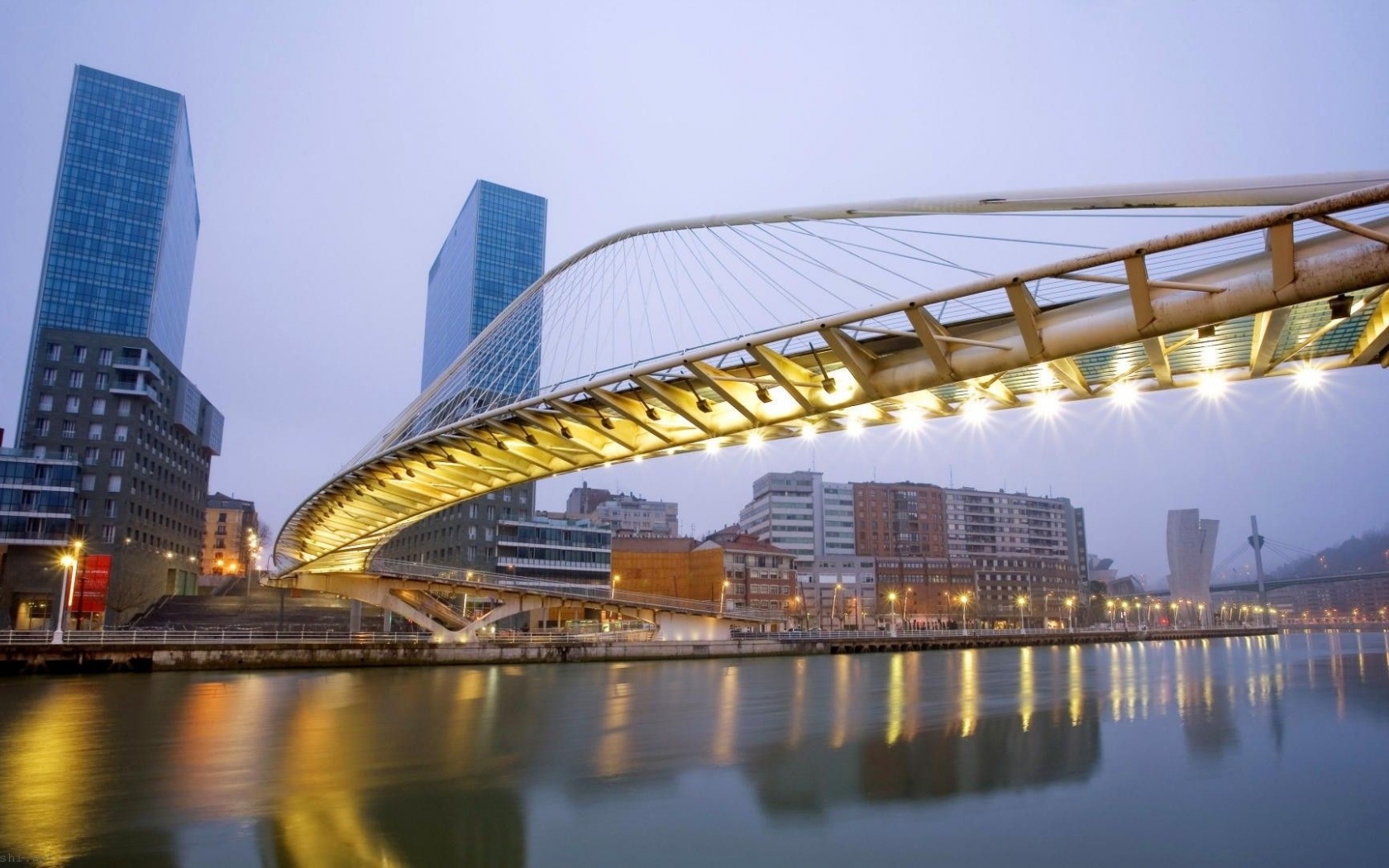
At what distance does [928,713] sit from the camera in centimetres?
2972

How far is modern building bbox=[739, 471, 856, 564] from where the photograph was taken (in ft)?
534

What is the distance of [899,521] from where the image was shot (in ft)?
550

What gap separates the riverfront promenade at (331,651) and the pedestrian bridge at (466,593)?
267cm

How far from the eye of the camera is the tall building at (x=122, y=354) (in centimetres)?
7906

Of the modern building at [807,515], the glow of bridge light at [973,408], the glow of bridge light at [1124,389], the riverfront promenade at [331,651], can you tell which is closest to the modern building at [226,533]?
the modern building at [807,515]

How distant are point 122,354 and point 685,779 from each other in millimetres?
86632

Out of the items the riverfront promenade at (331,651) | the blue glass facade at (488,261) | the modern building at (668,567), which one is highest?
the blue glass facade at (488,261)

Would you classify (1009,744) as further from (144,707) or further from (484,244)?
(484,244)

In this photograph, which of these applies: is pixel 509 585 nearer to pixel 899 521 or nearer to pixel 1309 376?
pixel 1309 376

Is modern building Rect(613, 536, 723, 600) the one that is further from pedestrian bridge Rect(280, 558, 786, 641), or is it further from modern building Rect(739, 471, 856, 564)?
modern building Rect(739, 471, 856, 564)

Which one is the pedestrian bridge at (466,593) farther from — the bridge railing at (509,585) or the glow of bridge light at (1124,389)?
the glow of bridge light at (1124,389)

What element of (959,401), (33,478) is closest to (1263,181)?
(959,401)

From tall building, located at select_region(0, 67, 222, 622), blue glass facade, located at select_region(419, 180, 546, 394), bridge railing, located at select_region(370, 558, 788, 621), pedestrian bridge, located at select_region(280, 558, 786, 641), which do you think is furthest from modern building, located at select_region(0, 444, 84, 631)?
blue glass facade, located at select_region(419, 180, 546, 394)

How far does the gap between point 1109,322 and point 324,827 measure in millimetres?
15117
